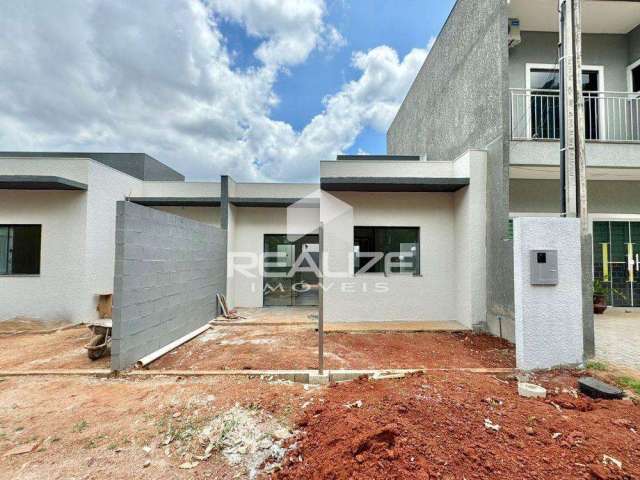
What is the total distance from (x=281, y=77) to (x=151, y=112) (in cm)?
558

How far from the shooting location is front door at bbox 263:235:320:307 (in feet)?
29.4

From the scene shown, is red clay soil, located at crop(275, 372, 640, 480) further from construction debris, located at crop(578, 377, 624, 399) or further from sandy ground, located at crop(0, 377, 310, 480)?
sandy ground, located at crop(0, 377, 310, 480)

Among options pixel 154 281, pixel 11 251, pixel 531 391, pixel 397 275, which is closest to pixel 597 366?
pixel 531 391

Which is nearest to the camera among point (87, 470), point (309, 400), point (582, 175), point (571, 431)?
point (87, 470)

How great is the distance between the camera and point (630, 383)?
3.30m

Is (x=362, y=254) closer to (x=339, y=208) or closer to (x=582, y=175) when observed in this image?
(x=339, y=208)

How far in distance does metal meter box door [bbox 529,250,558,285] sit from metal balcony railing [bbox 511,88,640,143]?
3919 millimetres

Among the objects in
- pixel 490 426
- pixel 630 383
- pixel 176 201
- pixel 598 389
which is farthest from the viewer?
pixel 176 201

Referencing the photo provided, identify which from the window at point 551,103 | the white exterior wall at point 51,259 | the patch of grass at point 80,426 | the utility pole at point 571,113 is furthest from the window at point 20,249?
the window at point 551,103

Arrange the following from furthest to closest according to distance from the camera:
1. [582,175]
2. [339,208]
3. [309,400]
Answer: [339,208]
[582,175]
[309,400]

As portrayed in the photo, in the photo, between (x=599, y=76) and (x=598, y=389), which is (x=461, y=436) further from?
(x=599, y=76)

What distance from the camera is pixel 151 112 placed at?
11812mm

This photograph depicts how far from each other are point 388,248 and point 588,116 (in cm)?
596

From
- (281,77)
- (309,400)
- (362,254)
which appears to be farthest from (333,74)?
(309,400)
